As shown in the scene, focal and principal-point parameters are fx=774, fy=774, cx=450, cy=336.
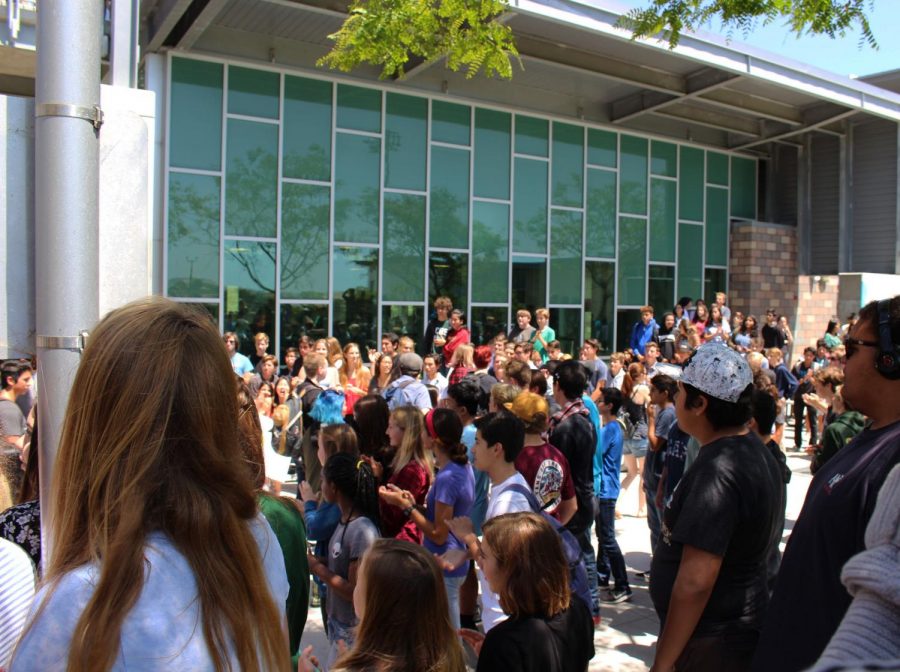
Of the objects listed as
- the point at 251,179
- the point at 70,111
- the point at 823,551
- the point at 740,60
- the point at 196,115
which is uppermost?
the point at 740,60

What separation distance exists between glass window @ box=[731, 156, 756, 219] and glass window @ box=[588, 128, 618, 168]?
4411 millimetres

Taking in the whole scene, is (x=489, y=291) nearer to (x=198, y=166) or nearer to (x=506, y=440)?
(x=198, y=166)

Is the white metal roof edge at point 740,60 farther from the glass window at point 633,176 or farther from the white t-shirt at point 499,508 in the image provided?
the white t-shirt at point 499,508

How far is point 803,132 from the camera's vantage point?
20.5 metres

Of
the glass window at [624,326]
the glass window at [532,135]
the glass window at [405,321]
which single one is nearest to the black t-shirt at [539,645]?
the glass window at [405,321]

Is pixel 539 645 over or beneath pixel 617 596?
over

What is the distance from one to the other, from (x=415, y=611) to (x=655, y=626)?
3.64 m

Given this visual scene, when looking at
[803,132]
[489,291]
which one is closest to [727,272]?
[803,132]

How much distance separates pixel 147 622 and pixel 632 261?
723 inches

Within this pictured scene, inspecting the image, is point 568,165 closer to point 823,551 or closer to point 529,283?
point 529,283

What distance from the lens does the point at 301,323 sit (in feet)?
47.0

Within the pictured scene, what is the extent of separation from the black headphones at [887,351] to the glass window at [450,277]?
13613mm

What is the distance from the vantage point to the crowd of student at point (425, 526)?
4.02ft

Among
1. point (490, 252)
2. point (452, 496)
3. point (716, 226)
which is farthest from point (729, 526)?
point (716, 226)
